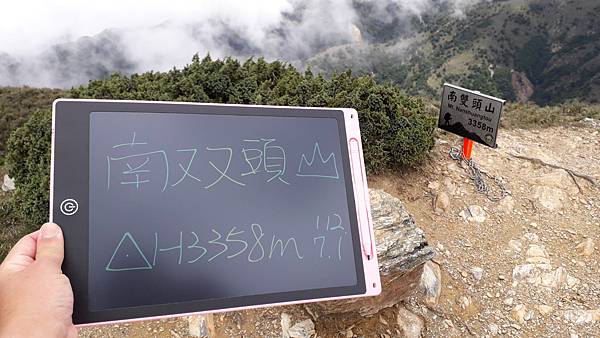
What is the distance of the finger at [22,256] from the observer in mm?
1905

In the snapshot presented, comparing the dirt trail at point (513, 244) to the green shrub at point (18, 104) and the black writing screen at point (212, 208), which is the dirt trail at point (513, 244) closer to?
the black writing screen at point (212, 208)

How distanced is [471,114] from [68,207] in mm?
5557

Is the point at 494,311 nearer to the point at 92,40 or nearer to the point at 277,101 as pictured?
the point at 277,101

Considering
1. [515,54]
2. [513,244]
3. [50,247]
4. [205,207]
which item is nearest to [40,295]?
[50,247]

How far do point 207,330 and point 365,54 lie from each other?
104 meters

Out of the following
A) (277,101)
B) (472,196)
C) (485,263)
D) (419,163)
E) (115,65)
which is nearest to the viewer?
(485,263)

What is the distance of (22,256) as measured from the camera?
1.95m

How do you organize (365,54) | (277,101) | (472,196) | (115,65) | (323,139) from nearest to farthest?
(323,139)
(472,196)
(277,101)
(115,65)
(365,54)

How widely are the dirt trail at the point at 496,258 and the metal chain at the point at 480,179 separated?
0.08 meters

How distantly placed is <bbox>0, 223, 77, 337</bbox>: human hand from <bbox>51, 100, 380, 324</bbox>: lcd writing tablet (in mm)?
54

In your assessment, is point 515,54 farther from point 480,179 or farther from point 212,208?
point 212,208

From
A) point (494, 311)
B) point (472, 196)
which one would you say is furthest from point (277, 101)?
A: point (494, 311)

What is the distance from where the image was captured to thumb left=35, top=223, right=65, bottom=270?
5.91 ft

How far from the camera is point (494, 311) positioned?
14.8 feet
